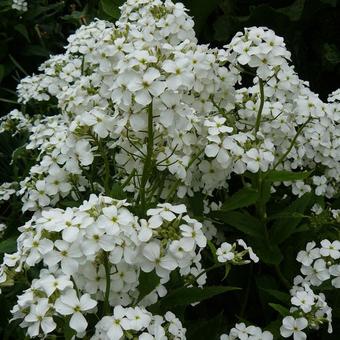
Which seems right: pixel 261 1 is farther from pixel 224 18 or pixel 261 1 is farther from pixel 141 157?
pixel 141 157

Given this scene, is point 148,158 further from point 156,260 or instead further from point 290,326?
point 290,326

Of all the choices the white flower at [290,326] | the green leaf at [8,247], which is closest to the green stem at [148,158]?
the white flower at [290,326]

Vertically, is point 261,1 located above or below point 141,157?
below

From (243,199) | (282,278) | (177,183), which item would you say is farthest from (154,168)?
(282,278)

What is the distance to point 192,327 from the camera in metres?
2.69

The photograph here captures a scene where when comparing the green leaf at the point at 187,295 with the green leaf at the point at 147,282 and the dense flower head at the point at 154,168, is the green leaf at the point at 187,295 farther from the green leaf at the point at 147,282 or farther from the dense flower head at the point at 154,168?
the green leaf at the point at 147,282

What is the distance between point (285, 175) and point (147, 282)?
75 centimetres

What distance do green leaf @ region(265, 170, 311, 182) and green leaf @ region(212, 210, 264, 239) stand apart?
0.62 feet

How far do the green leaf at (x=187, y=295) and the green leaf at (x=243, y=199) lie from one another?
42 centimetres

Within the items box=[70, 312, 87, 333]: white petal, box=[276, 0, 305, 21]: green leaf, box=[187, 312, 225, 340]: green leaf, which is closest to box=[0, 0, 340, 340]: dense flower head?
box=[70, 312, 87, 333]: white petal

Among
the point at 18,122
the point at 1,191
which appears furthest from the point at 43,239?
the point at 18,122

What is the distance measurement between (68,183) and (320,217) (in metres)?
1.05

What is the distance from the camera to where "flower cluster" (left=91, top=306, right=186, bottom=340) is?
6.29ft

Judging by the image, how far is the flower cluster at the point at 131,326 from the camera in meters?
1.92
